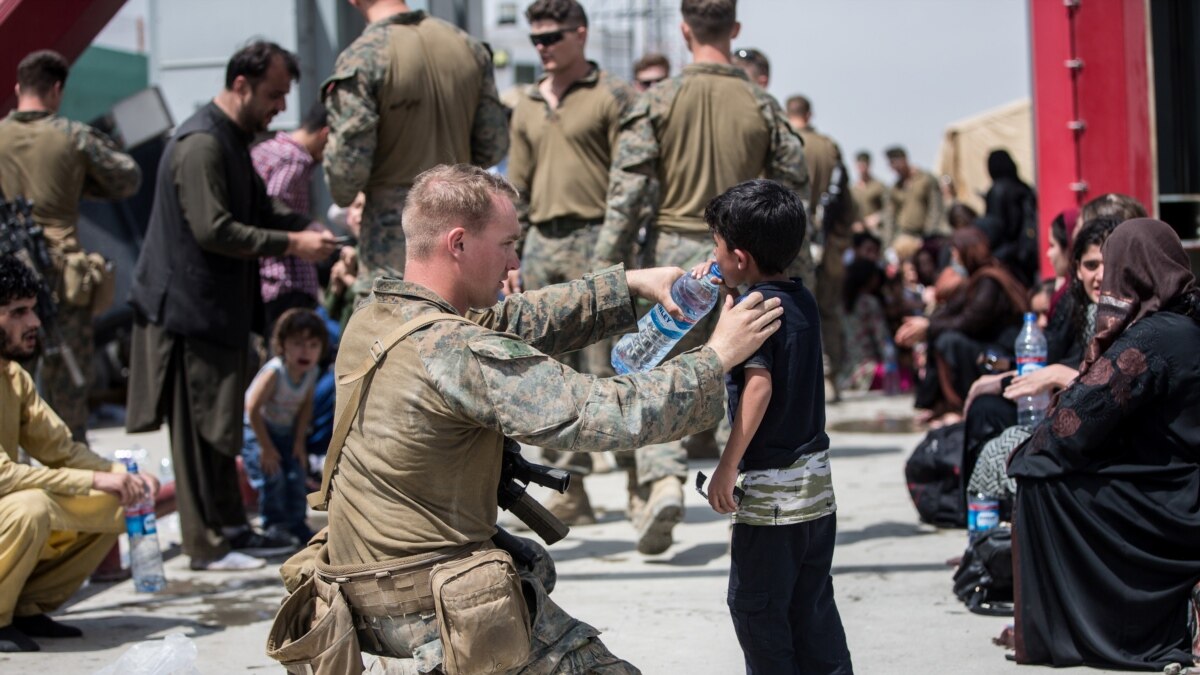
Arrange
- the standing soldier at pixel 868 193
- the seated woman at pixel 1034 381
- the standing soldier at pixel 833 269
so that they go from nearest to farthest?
the seated woman at pixel 1034 381 → the standing soldier at pixel 833 269 → the standing soldier at pixel 868 193

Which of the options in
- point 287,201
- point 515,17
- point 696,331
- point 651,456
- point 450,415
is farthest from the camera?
point 515,17

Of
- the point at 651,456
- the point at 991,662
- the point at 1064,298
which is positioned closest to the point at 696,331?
the point at 651,456

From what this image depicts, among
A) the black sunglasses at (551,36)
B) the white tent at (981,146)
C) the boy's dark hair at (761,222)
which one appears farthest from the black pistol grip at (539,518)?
the white tent at (981,146)

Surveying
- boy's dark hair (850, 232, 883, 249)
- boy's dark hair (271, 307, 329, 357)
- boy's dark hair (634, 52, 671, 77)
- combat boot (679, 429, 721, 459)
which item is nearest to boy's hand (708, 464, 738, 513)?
boy's dark hair (271, 307, 329, 357)

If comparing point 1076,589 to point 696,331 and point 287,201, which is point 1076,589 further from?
point 287,201

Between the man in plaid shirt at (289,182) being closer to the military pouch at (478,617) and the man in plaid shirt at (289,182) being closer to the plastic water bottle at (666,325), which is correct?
the plastic water bottle at (666,325)

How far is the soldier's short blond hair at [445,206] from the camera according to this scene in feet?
9.85

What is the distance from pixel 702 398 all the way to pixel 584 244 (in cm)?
411

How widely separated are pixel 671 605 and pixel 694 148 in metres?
2.17

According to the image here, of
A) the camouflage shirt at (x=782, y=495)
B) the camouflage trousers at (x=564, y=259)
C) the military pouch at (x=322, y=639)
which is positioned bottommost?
the military pouch at (x=322, y=639)

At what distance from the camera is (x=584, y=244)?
6910 mm

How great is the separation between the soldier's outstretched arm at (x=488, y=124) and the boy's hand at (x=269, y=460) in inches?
63.4

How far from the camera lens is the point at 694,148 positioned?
20.4 ft

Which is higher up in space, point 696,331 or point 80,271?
point 80,271
